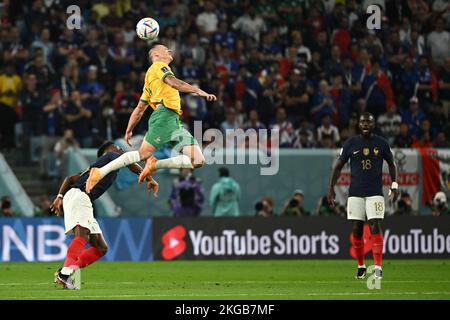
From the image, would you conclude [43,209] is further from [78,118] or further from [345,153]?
[345,153]

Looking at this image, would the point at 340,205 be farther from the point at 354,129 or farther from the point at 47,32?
the point at 47,32

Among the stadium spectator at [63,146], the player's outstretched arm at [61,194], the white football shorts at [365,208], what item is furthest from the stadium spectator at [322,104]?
the player's outstretched arm at [61,194]

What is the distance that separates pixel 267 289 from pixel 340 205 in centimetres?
974

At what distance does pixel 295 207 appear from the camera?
25266mm

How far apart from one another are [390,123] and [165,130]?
11.8 m

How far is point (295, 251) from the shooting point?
24.8 m

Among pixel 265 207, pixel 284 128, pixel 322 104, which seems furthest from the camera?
pixel 322 104

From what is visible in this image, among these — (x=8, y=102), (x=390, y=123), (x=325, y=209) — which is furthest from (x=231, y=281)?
(x=390, y=123)

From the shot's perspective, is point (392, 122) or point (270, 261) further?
point (392, 122)

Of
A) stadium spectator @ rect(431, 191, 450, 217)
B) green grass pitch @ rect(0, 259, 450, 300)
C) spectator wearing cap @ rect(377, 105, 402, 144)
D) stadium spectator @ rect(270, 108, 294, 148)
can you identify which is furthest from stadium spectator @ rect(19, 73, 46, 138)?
stadium spectator @ rect(431, 191, 450, 217)

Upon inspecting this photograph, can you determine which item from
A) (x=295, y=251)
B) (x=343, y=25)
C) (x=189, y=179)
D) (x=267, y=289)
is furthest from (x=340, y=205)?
(x=267, y=289)

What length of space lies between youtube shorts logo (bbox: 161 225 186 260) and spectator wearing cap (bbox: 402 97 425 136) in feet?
21.3

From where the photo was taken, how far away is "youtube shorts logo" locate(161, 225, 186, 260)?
24641 mm

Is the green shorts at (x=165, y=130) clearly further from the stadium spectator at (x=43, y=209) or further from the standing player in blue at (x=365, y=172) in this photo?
the stadium spectator at (x=43, y=209)
